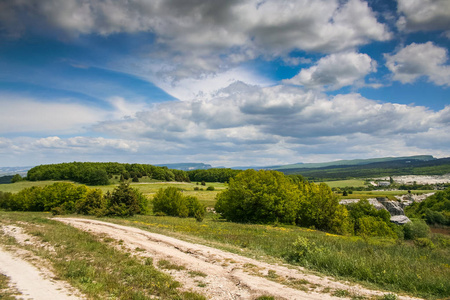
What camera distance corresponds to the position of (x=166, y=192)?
62250 millimetres

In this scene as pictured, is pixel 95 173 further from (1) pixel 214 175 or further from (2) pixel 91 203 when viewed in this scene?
(2) pixel 91 203

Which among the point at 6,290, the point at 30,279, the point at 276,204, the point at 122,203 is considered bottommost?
the point at 276,204

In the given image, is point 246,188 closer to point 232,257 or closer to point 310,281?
point 232,257

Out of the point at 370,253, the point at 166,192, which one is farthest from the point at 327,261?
the point at 166,192

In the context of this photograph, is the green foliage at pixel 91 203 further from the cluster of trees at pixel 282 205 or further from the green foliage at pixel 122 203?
the cluster of trees at pixel 282 205

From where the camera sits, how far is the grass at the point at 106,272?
1081 centimetres

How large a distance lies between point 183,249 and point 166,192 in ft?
152

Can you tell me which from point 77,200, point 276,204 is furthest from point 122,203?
point 276,204

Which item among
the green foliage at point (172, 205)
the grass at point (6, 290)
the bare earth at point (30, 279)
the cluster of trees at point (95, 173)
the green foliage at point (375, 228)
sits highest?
the cluster of trees at point (95, 173)

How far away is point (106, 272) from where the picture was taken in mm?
13609

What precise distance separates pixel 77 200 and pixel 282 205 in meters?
48.1

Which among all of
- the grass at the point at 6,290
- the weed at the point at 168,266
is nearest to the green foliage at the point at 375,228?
the weed at the point at 168,266

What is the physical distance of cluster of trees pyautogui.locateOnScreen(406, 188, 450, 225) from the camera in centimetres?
8581

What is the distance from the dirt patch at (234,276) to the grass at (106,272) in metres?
0.88
